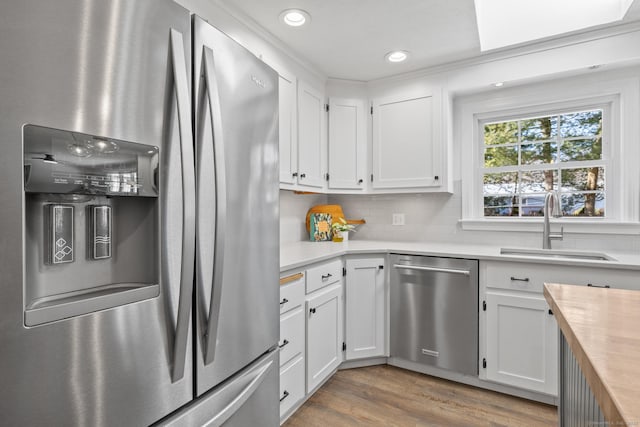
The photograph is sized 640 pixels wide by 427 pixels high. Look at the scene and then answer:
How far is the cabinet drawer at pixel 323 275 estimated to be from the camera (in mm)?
2041

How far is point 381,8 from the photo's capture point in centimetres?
198

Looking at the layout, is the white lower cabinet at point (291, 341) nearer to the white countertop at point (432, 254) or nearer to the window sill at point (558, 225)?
the white countertop at point (432, 254)

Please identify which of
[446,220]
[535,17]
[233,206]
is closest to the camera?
[233,206]

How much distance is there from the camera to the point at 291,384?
1841mm

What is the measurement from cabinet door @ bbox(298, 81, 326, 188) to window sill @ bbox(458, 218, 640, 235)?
1.31m

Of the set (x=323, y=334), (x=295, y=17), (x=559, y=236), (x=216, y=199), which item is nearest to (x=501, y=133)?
(x=559, y=236)

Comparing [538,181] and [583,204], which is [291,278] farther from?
[583,204]

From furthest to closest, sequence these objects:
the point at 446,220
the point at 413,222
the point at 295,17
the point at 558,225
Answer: the point at 413,222 < the point at 446,220 < the point at 558,225 < the point at 295,17

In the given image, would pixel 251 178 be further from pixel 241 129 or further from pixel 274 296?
pixel 274 296

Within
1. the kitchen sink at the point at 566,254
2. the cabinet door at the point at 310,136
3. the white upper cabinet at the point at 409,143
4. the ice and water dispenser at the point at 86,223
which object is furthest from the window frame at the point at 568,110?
the ice and water dispenser at the point at 86,223

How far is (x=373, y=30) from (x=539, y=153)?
166 centimetres

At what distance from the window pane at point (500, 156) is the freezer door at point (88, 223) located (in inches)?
105

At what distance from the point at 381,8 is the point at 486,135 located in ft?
4.99

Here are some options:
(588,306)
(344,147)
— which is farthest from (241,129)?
(344,147)
